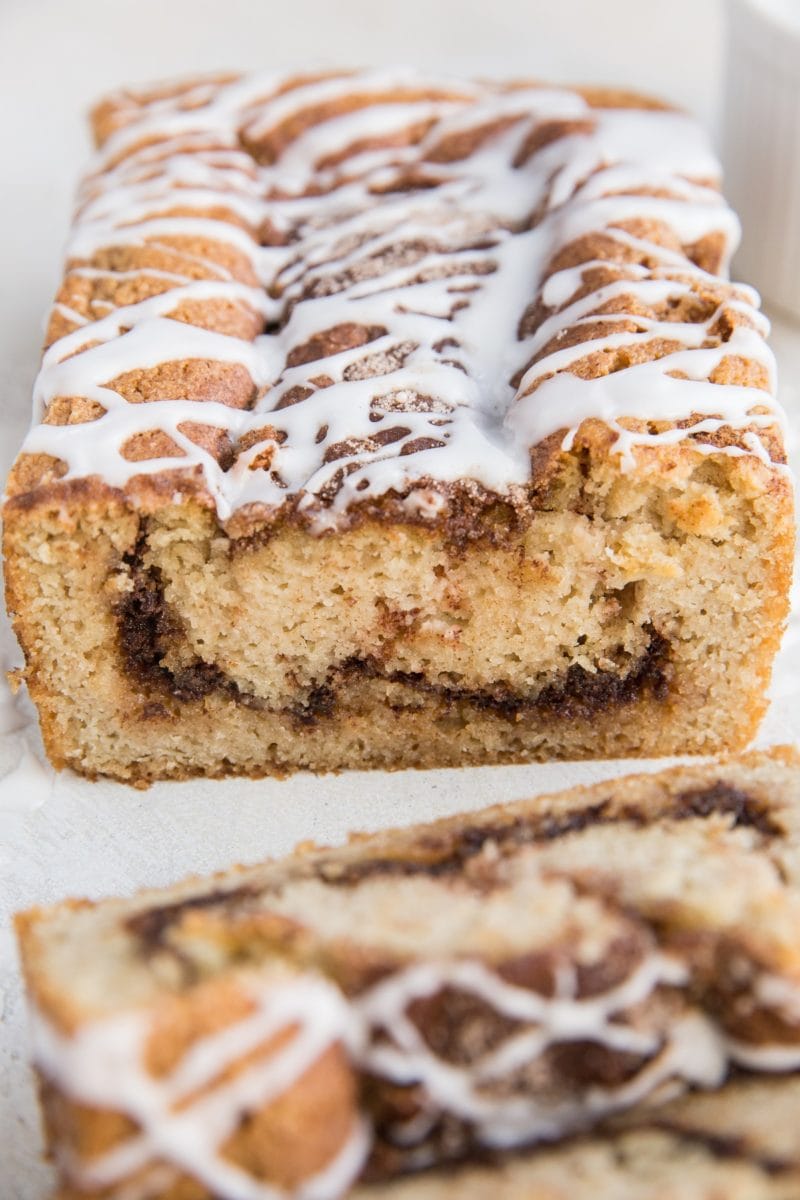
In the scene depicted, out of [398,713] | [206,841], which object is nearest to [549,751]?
[398,713]

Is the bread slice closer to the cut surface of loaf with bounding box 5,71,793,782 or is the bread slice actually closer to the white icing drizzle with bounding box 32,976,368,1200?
the white icing drizzle with bounding box 32,976,368,1200

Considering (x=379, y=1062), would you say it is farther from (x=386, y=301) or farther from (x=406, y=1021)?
(x=386, y=301)

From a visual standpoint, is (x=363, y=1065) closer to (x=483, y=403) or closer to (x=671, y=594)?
(x=671, y=594)

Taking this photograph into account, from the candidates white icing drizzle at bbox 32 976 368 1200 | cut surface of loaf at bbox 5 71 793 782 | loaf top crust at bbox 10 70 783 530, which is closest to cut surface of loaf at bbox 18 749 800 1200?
white icing drizzle at bbox 32 976 368 1200

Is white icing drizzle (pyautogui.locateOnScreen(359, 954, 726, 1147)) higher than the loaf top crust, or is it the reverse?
the loaf top crust

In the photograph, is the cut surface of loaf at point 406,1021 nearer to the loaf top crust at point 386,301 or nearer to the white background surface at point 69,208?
the white background surface at point 69,208

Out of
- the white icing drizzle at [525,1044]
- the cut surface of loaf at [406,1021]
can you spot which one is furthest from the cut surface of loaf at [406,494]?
the white icing drizzle at [525,1044]
